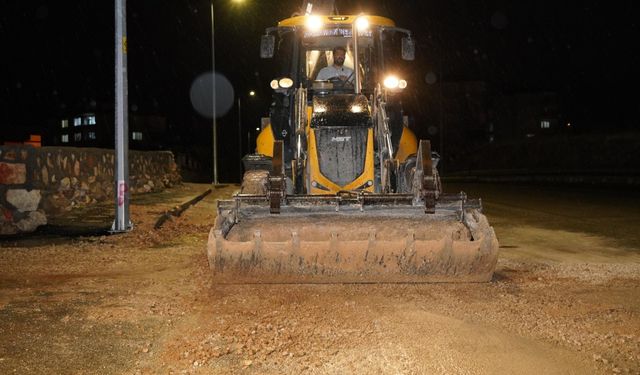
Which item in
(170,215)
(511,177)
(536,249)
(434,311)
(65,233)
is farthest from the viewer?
(511,177)

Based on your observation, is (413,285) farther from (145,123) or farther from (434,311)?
(145,123)

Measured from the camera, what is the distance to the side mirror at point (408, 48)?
9.34 m

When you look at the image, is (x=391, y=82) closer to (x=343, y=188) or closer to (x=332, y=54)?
(x=332, y=54)

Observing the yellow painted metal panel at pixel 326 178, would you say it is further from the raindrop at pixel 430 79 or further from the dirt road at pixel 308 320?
the raindrop at pixel 430 79

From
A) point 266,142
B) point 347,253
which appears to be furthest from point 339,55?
point 347,253

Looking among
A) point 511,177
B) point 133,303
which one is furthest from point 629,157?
point 133,303

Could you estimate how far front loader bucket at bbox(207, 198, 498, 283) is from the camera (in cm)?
661

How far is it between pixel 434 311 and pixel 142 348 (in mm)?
2587

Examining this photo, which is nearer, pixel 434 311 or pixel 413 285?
pixel 434 311

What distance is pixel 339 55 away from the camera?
29.9 feet

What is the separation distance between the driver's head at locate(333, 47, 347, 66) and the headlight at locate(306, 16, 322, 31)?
1.35 ft

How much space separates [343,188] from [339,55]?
205 centimetres

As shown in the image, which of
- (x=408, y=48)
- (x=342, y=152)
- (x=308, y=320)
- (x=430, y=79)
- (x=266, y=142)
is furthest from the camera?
(x=430, y=79)

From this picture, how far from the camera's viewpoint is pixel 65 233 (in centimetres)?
1125
